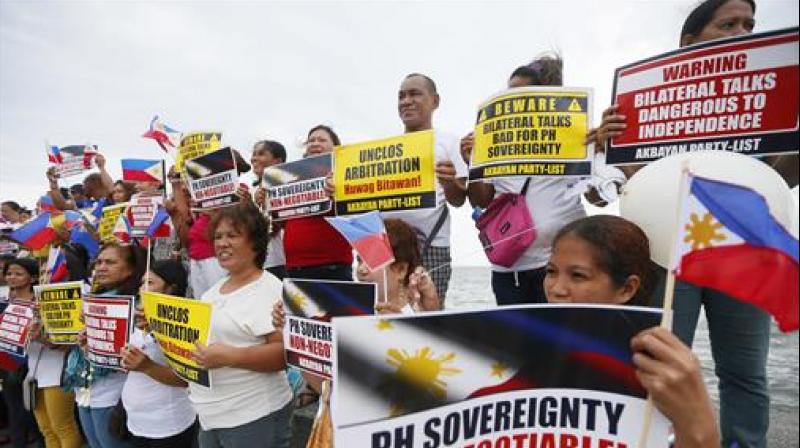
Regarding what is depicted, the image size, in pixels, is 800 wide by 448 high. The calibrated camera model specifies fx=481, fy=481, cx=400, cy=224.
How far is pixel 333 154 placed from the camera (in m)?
3.52

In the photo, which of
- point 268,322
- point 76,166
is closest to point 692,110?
point 268,322

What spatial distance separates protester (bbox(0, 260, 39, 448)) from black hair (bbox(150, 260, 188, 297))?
245 centimetres

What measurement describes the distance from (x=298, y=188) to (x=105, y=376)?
2024 mm

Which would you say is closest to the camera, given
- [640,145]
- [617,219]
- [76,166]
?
[617,219]

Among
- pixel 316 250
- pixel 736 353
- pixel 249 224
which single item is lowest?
pixel 736 353

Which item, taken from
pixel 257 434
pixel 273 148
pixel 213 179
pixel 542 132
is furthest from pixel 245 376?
pixel 273 148

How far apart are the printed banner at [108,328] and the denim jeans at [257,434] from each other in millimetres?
1080

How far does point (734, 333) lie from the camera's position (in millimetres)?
2373

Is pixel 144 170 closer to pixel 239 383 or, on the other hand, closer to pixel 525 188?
pixel 239 383

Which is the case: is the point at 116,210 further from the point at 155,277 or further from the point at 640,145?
the point at 640,145

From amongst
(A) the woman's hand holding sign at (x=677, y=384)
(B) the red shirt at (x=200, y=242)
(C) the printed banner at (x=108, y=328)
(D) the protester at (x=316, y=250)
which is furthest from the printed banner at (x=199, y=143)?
(A) the woman's hand holding sign at (x=677, y=384)

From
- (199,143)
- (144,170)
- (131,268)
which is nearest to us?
(131,268)

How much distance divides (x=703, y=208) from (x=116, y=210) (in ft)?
19.3

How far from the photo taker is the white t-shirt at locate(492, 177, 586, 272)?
3076mm
